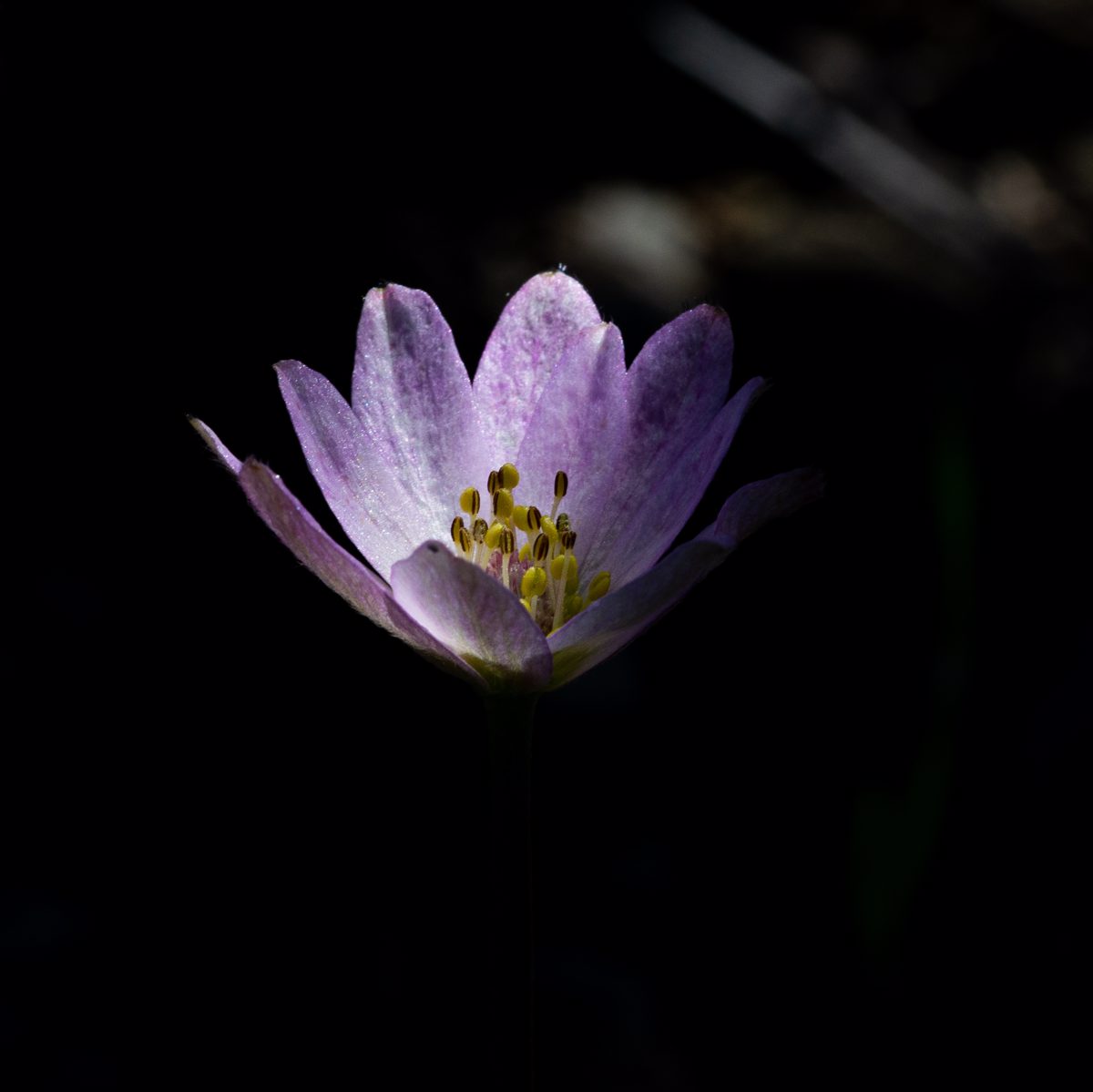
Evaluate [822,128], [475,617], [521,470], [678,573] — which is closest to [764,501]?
[678,573]

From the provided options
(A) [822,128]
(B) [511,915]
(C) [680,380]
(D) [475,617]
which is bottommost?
(B) [511,915]

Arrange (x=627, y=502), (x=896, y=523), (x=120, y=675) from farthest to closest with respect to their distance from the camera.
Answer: (x=896, y=523) < (x=120, y=675) < (x=627, y=502)

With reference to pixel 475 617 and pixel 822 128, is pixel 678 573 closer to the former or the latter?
pixel 475 617

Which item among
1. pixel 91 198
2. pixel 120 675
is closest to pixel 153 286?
pixel 91 198

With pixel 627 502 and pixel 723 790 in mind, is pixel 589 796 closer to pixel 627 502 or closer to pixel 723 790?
pixel 723 790

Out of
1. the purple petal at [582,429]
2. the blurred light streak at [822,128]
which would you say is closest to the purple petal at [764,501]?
the purple petal at [582,429]

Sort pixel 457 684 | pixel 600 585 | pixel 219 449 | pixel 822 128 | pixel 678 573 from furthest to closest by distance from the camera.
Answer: pixel 822 128 < pixel 457 684 < pixel 600 585 < pixel 219 449 < pixel 678 573

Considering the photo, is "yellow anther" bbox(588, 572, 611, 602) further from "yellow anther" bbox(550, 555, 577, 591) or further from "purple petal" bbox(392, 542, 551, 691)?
"purple petal" bbox(392, 542, 551, 691)
